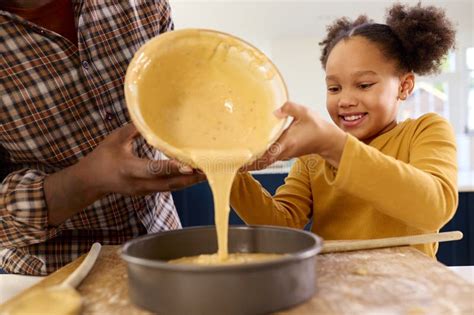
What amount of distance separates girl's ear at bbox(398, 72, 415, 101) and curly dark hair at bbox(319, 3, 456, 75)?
18mm

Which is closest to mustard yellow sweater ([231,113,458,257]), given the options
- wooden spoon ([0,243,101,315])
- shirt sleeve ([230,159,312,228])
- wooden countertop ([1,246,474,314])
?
shirt sleeve ([230,159,312,228])

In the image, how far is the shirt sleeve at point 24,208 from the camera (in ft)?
3.68

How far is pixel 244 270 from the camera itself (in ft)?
2.35

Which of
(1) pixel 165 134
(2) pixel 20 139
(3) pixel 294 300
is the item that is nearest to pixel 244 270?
(3) pixel 294 300

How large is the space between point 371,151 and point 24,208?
0.71m

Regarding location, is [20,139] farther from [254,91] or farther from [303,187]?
[303,187]

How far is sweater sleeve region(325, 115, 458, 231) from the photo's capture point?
1.03 meters

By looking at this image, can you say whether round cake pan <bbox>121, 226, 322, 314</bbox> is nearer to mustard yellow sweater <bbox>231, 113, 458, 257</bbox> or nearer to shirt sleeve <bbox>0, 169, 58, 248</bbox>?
mustard yellow sweater <bbox>231, 113, 458, 257</bbox>

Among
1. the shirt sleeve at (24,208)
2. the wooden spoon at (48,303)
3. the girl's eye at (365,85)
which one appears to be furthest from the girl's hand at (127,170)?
the girl's eye at (365,85)

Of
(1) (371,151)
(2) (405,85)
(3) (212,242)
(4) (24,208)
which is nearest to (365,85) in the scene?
(2) (405,85)

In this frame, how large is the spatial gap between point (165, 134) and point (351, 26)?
797 millimetres

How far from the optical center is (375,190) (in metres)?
1.04

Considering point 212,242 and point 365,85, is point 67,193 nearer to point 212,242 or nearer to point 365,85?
point 212,242

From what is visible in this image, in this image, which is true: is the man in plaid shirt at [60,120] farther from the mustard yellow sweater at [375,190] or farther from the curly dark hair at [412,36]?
the curly dark hair at [412,36]
